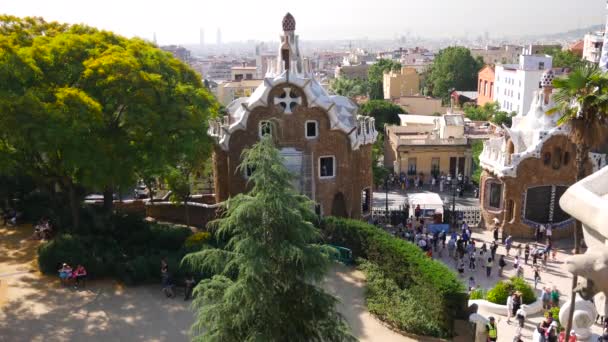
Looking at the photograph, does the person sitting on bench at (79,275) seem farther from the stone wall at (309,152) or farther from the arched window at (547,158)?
the arched window at (547,158)

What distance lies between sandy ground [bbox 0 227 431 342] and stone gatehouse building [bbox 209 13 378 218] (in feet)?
23.4

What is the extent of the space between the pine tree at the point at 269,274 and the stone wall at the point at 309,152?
16.1m

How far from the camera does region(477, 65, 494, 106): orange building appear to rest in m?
82.0

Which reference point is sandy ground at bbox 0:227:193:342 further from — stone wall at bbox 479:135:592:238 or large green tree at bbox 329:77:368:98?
large green tree at bbox 329:77:368:98

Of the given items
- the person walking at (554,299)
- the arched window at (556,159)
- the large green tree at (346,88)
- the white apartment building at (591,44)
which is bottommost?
the person walking at (554,299)

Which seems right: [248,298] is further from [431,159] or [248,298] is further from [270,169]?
[431,159]

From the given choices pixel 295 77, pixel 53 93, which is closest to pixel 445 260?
pixel 295 77

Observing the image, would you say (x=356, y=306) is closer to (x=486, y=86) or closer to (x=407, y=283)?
(x=407, y=283)

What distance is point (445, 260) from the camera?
88.8 feet

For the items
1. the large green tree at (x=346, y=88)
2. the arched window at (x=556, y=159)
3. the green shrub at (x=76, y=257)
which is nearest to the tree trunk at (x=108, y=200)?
the green shrub at (x=76, y=257)

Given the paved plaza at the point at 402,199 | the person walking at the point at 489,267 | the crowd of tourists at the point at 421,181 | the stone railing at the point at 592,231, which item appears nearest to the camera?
the stone railing at the point at 592,231

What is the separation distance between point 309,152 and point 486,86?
2445 inches

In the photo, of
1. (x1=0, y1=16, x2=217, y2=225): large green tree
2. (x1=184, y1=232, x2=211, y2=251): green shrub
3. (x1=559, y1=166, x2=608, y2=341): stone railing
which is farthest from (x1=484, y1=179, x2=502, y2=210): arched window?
(x1=559, y1=166, x2=608, y2=341): stone railing

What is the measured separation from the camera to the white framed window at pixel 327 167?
30109 mm
